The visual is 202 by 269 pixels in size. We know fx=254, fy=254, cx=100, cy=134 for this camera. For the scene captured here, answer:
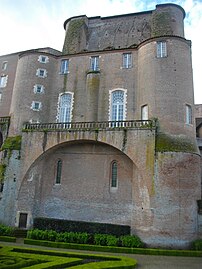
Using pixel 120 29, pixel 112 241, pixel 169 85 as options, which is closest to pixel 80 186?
pixel 112 241

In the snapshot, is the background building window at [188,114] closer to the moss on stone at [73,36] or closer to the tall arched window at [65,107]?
the tall arched window at [65,107]

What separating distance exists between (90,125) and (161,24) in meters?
14.8

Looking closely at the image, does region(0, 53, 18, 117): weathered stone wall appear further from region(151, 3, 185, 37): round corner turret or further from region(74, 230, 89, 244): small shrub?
region(151, 3, 185, 37): round corner turret

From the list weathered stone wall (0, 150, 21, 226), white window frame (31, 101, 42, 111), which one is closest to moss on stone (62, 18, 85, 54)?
white window frame (31, 101, 42, 111)

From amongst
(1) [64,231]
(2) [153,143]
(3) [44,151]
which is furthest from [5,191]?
(2) [153,143]

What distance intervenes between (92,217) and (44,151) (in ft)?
23.2

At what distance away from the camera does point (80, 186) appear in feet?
74.7

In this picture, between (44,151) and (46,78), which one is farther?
(46,78)

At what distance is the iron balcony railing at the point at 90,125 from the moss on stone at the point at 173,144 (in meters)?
1.25

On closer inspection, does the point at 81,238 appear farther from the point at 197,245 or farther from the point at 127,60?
the point at 127,60

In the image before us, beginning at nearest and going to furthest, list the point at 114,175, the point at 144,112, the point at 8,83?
the point at 114,175 → the point at 144,112 → the point at 8,83

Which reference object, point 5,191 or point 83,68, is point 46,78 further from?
point 5,191

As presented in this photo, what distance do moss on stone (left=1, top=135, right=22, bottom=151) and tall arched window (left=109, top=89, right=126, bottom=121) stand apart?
9022 mm

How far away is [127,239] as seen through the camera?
→ 60.1 feet
